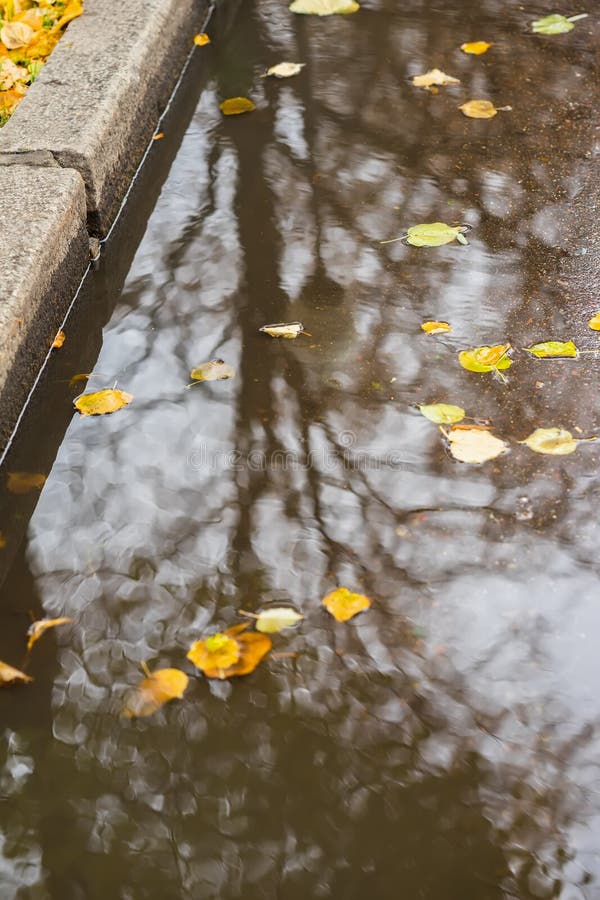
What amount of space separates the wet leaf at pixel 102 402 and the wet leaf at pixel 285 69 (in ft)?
6.41

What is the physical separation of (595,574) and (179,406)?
1090mm

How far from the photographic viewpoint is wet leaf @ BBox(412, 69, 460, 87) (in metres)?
3.74

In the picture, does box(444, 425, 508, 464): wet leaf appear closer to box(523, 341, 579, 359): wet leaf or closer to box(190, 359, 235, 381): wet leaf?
box(523, 341, 579, 359): wet leaf

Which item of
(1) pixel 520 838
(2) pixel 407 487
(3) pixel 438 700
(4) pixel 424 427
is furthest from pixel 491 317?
(1) pixel 520 838

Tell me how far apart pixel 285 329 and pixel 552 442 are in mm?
798

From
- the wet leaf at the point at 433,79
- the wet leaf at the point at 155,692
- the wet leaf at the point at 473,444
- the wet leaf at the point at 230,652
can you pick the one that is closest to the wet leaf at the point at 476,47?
the wet leaf at the point at 433,79

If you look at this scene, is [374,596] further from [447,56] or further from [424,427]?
[447,56]

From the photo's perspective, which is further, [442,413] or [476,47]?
[476,47]

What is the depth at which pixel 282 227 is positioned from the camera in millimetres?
3027

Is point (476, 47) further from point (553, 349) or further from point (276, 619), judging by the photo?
point (276, 619)

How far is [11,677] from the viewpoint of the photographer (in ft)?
6.14
